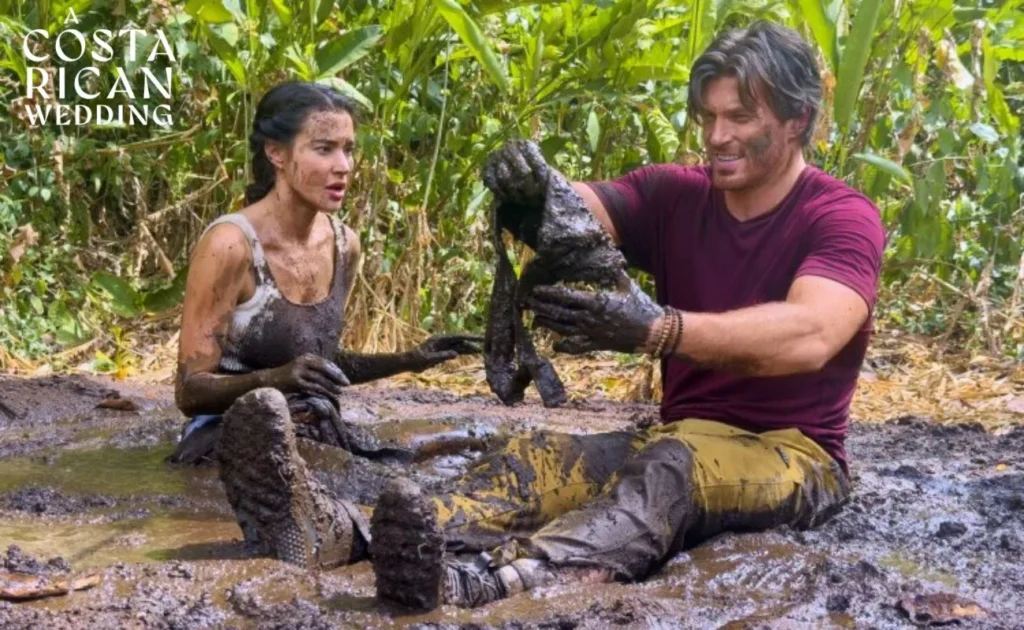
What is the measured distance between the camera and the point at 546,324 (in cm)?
287

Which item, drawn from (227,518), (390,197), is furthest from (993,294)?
(227,518)

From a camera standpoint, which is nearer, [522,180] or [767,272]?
[522,180]

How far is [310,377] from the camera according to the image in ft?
11.0

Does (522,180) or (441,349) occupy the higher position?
(522,180)

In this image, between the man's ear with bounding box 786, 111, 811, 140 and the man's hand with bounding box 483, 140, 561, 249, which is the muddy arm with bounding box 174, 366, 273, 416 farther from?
the man's ear with bounding box 786, 111, 811, 140

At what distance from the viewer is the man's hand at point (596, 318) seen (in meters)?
2.80

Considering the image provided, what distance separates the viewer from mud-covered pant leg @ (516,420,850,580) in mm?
2840

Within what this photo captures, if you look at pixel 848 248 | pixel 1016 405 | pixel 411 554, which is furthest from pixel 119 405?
pixel 1016 405

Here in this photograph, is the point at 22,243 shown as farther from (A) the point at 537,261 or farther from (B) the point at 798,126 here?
(B) the point at 798,126

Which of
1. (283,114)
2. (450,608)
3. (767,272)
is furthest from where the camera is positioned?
(283,114)

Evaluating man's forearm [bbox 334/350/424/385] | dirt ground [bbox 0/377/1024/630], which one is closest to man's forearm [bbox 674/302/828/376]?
dirt ground [bbox 0/377/1024/630]

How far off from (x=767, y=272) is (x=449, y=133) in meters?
3.15

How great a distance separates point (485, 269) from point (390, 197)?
67cm

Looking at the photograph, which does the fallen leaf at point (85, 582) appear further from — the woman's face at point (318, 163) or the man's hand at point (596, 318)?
the woman's face at point (318, 163)
